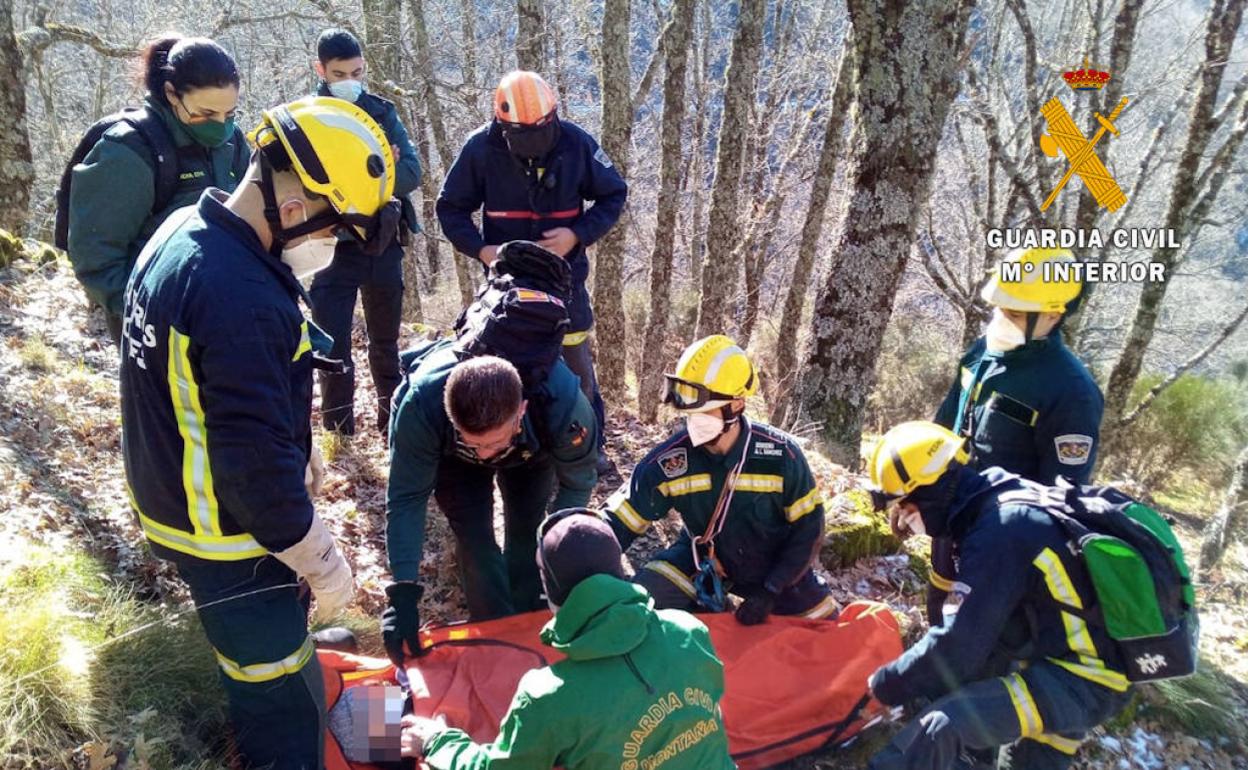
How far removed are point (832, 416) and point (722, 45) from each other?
18094mm

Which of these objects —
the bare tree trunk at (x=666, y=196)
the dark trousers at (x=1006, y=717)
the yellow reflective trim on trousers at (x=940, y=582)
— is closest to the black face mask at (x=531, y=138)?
the yellow reflective trim on trousers at (x=940, y=582)

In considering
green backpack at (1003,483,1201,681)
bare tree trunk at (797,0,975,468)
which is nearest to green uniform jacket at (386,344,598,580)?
green backpack at (1003,483,1201,681)

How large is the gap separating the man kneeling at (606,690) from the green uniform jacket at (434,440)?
1173 millimetres

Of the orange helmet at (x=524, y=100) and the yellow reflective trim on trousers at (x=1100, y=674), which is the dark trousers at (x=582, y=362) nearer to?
the orange helmet at (x=524, y=100)

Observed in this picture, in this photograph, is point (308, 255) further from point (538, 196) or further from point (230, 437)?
point (538, 196)

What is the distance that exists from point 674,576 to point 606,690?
1.95 meters

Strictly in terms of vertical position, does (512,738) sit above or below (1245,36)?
below

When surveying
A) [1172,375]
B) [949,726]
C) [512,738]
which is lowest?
[1172,375]

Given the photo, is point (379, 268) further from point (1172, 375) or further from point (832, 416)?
point (1172, 375)

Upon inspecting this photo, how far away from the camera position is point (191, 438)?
2.14 meters

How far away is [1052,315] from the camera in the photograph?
3689 mm

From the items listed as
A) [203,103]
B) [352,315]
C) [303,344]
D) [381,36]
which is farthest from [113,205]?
[381,36]

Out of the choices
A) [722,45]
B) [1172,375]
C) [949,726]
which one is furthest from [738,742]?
[722,45]

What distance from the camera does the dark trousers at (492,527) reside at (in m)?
3.78
